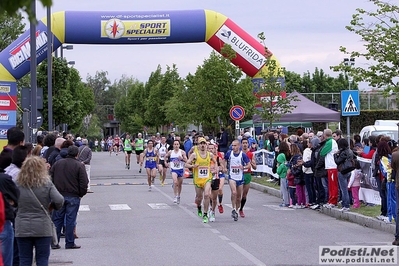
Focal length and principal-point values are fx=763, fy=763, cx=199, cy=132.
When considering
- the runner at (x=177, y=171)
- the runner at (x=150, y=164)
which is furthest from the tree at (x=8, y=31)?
the runner at (x=177, y=171)

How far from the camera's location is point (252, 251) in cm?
1182

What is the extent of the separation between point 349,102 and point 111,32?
1220 centimetres

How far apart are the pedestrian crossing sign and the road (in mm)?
3157

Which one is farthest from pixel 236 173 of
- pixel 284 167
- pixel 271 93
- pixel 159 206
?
pixel 271 93

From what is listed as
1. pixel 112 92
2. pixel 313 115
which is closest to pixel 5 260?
pixel 313 115

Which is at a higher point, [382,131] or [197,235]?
[382,131]

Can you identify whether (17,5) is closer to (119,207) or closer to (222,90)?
(119,207)

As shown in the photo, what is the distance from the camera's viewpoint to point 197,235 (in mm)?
13930

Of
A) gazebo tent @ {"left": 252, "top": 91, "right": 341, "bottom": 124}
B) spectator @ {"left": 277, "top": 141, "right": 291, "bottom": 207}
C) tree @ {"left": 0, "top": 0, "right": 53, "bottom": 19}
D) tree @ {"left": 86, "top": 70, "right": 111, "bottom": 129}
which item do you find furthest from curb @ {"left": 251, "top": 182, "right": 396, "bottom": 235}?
tree @ {"left": 86, "top": 70, "right": 111, "bottom": 129}

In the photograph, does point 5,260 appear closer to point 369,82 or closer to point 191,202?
point 191,202

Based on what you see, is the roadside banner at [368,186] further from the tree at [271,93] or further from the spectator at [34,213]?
the tree at [271,93]

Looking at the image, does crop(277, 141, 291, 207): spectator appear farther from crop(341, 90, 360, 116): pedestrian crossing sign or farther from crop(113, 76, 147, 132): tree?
crop(113, 76, 147, 132): tree

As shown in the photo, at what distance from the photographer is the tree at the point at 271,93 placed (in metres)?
29.9

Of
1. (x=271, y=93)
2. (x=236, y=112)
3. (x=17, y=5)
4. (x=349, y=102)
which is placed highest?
(x=271, y=93)
